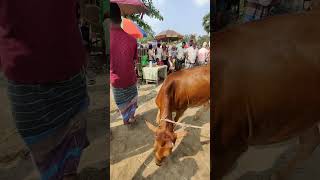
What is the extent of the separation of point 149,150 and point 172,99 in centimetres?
25

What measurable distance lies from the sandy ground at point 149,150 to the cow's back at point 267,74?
0.18m

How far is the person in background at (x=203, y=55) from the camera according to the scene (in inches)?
56.2

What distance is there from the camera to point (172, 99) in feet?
5.52

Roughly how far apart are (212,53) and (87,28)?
49 cm

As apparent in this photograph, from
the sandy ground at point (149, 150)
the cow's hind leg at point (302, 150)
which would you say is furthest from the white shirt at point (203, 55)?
the cow's hind leg at point (302, 150)

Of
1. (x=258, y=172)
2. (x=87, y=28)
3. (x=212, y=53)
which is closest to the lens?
(x=87, y=28)

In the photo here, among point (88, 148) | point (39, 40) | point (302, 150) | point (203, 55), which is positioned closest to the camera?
point (39, 40)

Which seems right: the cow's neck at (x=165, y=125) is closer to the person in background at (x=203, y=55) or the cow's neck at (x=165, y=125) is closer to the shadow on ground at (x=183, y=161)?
the shadow on ground at (x=183, y=161)

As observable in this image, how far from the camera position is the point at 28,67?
1168mm

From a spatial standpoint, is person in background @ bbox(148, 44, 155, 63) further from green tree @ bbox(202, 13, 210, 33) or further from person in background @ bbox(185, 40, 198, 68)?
green tree @ bbox(202, 13, 210, 33)

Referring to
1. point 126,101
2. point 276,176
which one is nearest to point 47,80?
point 126,101

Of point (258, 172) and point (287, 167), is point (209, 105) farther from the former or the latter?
point (287, 167)

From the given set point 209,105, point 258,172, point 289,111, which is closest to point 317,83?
point 289,111

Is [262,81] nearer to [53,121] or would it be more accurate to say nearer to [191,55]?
[191,55]
